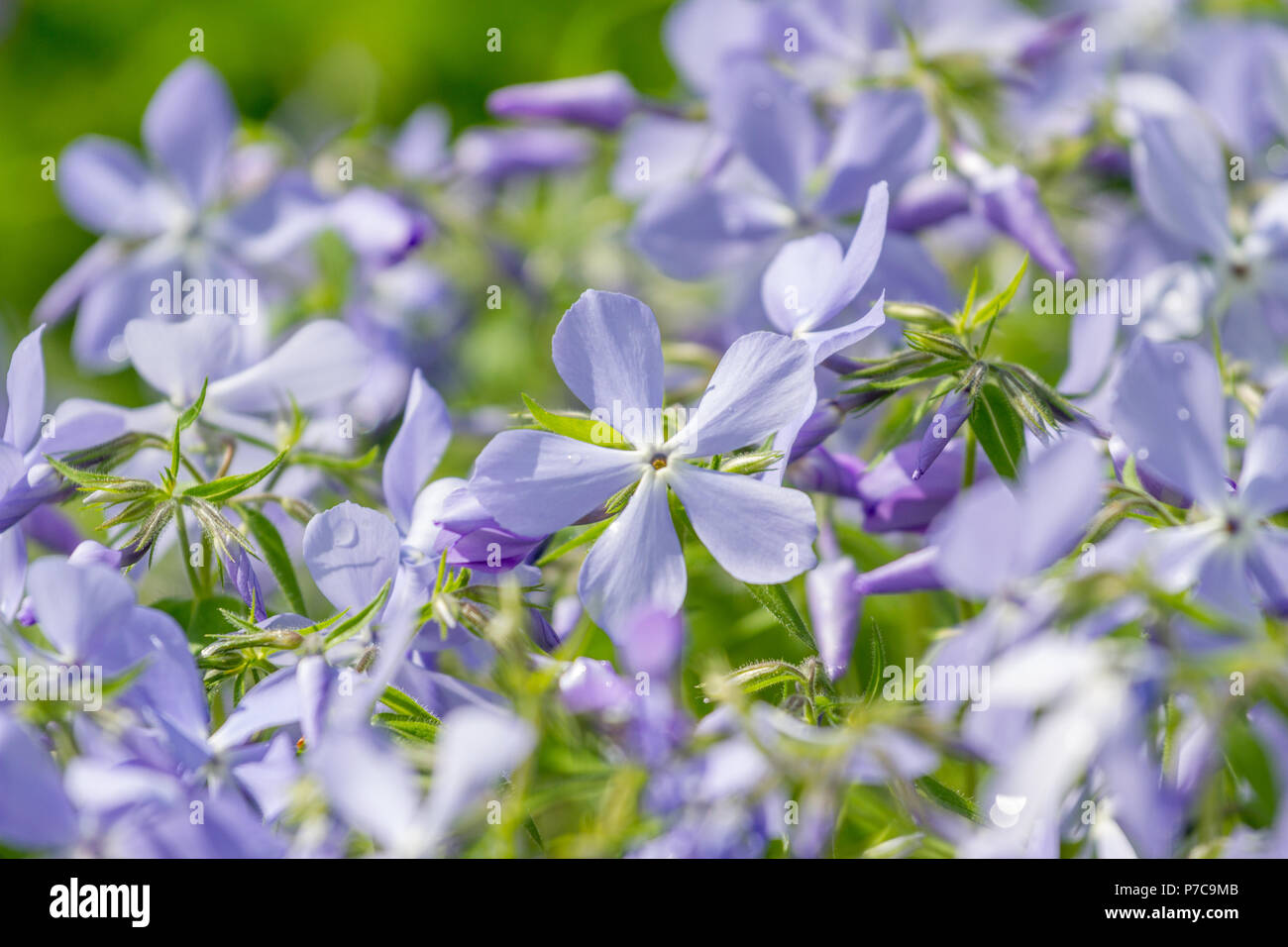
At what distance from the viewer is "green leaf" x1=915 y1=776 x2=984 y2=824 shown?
51 cm

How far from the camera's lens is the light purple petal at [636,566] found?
525 millimetres

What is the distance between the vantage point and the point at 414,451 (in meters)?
0.60

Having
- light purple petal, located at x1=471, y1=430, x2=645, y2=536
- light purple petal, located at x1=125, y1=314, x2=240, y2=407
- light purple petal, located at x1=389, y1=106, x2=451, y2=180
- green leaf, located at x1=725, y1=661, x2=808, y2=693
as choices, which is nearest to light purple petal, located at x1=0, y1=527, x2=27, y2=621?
light purple petal, located at x1=125, y1=314, x2=240, y2=407

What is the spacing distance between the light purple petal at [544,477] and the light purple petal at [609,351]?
0.02 metres

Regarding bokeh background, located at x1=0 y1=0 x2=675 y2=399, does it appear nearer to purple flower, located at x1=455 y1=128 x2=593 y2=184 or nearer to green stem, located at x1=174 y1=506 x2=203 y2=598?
purple flower, located at x1=455 y1=128 x2=593 y2=184

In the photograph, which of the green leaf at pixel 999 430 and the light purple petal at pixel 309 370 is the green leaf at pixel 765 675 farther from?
the light purple petal at pixel 309 370

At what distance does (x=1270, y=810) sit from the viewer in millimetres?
462

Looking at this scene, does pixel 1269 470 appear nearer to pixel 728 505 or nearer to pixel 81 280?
pixel 728 505

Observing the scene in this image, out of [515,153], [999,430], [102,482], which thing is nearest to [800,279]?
[999,430]

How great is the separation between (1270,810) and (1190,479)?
0.13 m

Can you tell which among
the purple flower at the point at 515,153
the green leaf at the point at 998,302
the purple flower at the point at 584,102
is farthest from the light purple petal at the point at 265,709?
the purple flower at the point at 515,153

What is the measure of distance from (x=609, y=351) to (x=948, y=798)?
9.3 inches
